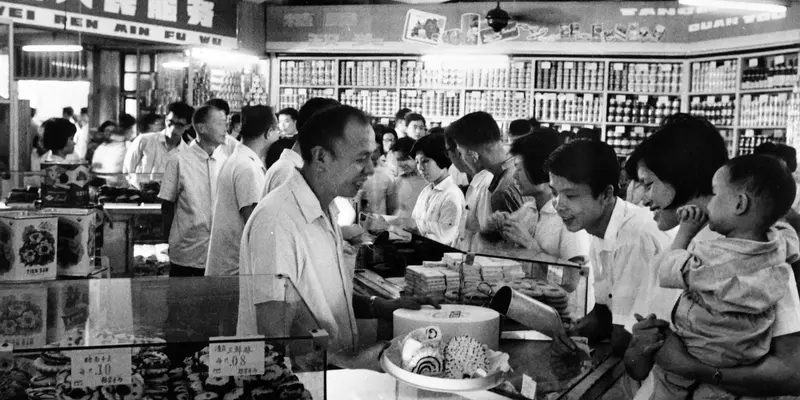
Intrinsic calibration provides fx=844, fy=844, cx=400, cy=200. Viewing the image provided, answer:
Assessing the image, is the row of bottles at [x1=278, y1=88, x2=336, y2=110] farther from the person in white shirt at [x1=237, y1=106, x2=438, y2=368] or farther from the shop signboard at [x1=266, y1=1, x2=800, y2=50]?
the person in white shirt at [x1=237, y1=106, x2=438, y2=368]

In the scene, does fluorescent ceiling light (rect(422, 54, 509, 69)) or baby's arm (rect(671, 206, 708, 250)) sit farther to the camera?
fluorescent ceiling light (rect(422, 54, 509, 69))

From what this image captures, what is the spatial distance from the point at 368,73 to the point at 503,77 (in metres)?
1.84

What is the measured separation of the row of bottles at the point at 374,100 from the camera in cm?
1141

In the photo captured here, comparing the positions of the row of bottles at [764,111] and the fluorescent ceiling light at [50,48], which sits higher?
the fluorescent ceiling light at [50,48]

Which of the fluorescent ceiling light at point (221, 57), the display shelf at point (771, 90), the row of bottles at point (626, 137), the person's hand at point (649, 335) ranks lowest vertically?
the person's hand at point (649, 335)

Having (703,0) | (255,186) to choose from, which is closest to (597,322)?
(255,186)

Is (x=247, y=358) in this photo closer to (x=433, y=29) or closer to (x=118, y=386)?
(x=118, y=386)

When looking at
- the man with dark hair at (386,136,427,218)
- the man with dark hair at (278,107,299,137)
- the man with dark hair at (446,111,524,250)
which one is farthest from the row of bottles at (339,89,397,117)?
the man with dark hair at (446,111,524,250)

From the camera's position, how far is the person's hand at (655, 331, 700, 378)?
2.18 m

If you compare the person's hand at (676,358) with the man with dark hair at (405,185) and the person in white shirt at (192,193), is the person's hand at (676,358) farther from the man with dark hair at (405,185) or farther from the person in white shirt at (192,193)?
the man with dark hair at (405,185)

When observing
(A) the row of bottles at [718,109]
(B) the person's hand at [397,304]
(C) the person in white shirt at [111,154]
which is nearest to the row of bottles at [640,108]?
(A) the row of bottles at [718,109]

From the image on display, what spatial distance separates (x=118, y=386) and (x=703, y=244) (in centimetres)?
145

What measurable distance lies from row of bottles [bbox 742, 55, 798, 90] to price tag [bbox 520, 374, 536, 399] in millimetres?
7942

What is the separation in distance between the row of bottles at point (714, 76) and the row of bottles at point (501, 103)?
207 centimetres
